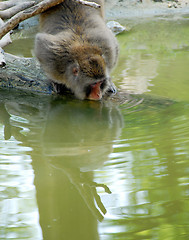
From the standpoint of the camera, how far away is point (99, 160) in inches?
122

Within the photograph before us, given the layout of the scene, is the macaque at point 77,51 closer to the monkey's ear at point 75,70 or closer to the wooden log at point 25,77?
the monkey's ear at point 75,70

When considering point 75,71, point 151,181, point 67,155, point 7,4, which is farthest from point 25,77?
point 7,4

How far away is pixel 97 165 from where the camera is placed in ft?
9.93

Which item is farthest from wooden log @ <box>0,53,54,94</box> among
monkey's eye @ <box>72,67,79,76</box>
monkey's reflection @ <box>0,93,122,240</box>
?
monkey's eye @ <box>72,67,79,76</box>

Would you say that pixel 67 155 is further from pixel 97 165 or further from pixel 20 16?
pixel 20 16

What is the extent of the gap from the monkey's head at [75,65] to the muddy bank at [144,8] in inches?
299

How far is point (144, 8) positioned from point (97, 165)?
1032cm

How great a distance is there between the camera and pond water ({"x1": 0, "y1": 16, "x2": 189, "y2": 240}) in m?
2.23

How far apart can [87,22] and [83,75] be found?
873mm

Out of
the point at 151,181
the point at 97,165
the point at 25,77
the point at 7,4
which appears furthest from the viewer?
the point at 7,4

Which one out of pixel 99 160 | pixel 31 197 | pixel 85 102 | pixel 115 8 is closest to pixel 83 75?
pixel 85 102

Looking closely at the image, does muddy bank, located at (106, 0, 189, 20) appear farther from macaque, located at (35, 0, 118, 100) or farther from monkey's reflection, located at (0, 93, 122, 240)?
monkey's reflection, located at (0, 93, 122, 240)

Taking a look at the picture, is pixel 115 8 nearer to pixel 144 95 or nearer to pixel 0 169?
pixel 144 95

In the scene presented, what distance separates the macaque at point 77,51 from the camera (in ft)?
15.3
